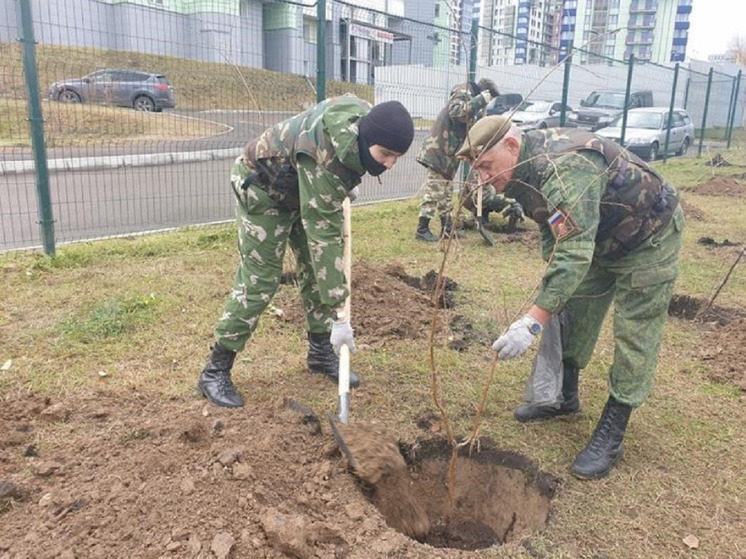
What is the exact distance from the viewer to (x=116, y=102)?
7.02 m

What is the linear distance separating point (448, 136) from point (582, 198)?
4.01m

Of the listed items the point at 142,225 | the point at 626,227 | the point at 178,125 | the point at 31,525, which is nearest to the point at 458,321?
the point at 626,227

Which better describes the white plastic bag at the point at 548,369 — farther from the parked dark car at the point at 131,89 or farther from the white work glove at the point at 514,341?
the parked dark car at the point at 131,89

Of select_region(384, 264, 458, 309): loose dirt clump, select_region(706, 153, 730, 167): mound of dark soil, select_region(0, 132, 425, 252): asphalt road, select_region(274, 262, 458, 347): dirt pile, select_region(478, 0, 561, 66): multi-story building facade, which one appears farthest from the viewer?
select_region(478, 0, 561, 66): multi-story building facade

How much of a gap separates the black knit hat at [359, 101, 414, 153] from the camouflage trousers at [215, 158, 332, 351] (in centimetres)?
69

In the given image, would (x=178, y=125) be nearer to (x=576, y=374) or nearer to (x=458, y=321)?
(x=458, y=321)

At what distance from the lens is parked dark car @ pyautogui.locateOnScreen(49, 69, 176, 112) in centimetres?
669

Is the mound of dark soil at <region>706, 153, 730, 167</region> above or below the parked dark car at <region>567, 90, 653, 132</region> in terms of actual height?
below

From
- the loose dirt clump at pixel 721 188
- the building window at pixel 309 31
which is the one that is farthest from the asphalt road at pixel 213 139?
the loose dirt clump at pixel 721 188

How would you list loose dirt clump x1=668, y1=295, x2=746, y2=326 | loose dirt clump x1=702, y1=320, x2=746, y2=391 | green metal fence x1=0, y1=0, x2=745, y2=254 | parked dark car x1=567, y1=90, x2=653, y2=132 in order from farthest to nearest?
parked dark car x1=567, y1=90, x2=653, y2=132, green metal fence x1=0, y1=0, x2=745, y2=254, loose dirt clump x1=668, y1=295, x2=746, y2=326, loose dirt clump x1=702, y1=320, x2=746, y2=391

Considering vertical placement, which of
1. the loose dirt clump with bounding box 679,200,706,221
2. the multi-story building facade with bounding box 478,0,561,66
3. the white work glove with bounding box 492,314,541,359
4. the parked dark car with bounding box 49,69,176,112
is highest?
the multi-story building facade with bounding box 478,0,561,66

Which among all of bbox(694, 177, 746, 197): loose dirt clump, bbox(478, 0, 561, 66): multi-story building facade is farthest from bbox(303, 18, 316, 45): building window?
bbox(694, 177, 746, 197): loose dirt clump

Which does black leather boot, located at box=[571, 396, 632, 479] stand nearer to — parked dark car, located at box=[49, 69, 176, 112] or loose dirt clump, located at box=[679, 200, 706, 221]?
parked dark car, located at box=[49, 69, 176, 112]

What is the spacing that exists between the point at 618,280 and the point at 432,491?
1.30 meters
